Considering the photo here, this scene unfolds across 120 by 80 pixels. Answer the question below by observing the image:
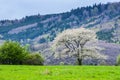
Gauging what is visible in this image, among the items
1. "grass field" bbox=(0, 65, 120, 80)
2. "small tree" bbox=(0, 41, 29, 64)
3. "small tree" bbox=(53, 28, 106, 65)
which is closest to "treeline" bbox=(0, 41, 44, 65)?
"small tree" bbox=(0, 41, 29, 64)

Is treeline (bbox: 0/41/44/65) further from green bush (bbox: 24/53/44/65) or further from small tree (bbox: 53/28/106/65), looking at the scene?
small tree (bbox: 53/28/106/65)

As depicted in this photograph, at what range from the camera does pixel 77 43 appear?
116m

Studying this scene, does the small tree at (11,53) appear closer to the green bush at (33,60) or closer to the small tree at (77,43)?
the green bush at (33,60)

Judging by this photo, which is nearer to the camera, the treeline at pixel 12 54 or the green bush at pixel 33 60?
the treeline at pixel 12 54

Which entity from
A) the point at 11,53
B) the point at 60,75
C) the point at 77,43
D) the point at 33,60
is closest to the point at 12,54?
the point at 11,53

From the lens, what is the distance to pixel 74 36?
118m

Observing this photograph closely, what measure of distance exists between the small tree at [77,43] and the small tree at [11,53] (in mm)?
32735

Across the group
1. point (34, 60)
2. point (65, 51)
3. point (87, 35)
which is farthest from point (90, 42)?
point (34, 60)

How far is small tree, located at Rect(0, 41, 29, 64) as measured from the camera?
78.9 metres

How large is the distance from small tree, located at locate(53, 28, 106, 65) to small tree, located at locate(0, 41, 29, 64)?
32.7m

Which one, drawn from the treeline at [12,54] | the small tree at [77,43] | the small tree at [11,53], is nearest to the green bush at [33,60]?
the treeline at [12,54]

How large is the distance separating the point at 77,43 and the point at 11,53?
40.1 m

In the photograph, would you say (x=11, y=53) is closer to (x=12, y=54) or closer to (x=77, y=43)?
(x=12, y=54)

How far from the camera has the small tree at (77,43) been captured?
11281cm
